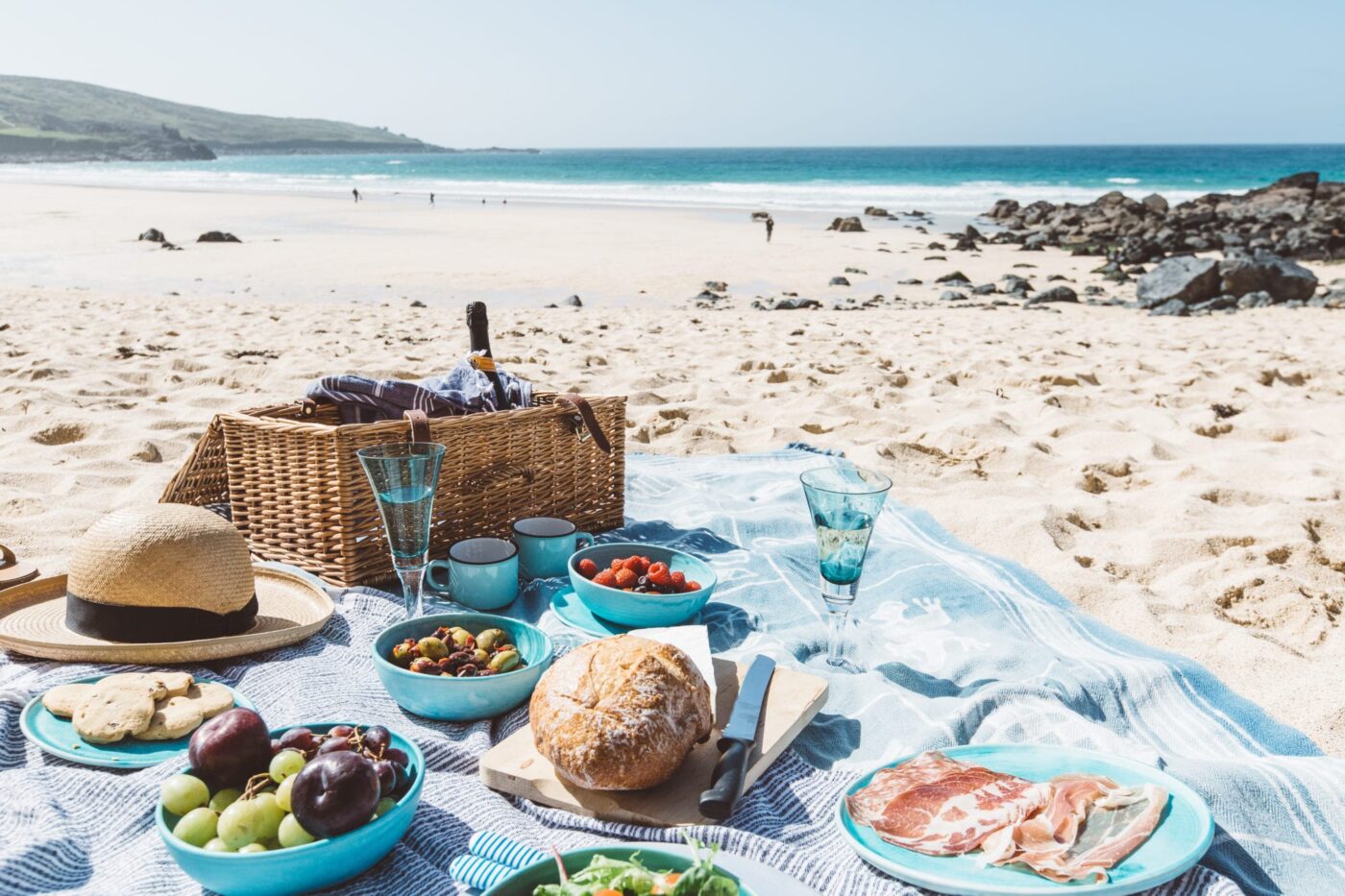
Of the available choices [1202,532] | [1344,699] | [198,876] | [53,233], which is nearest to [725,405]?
[1202,532]

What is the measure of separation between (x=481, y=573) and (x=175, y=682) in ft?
2.86

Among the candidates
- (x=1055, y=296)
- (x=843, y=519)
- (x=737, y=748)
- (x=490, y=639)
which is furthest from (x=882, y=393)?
(x=1055, y=296)

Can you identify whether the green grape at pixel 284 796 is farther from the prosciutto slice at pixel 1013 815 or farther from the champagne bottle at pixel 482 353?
the champagne bottle at pixel 482 353

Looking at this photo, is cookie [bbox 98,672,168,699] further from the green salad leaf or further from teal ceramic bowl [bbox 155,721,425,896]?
the green salad leaf

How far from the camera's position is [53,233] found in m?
17.1

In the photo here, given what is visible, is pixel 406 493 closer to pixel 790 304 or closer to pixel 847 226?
pixel 790 304

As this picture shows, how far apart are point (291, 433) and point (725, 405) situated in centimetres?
330

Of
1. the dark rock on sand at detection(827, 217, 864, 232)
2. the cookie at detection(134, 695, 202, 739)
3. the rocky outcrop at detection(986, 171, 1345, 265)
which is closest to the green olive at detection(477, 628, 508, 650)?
the cookie at detection(134, 695, 202, 739)

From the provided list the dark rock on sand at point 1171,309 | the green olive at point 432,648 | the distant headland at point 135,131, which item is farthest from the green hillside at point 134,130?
the green olive at point 432,648

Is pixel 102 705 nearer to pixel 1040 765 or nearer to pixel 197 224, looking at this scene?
pixel 1040 765

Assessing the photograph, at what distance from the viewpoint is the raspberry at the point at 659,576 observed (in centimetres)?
256

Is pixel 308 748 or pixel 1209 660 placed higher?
pixel 308 748

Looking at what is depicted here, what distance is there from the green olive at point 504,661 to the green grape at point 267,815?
646 mm

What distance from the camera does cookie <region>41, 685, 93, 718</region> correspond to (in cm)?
193
